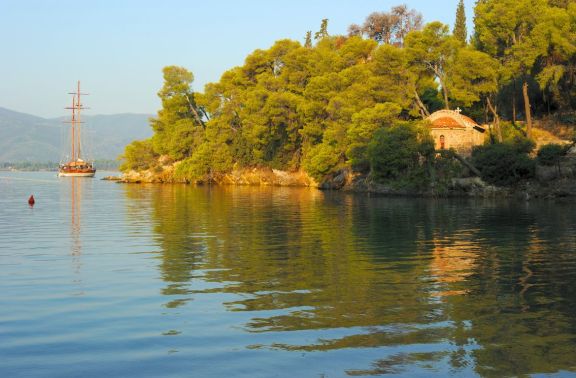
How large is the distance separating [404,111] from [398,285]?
6973 centimetres

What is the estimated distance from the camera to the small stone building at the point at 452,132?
73.0 meters

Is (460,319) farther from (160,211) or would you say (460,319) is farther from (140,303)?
(160,211)

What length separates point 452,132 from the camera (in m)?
73.2

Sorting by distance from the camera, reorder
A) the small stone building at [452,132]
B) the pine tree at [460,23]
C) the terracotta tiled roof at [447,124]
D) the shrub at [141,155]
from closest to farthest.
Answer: the terracotta tiled roof at [447,124] < the small stone building at [452,132] < the pine tree at [460,23] < the shrub at [141,155]

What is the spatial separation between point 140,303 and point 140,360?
497 cm

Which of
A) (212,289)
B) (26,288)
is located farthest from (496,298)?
(26,288)

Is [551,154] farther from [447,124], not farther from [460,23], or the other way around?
[460,23]

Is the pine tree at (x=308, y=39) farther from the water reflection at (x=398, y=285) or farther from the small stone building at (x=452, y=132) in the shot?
the water reflection at (x=398, y=285)

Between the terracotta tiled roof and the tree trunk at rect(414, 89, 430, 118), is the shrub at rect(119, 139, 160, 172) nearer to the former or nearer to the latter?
the tree trunk at rect(414, 89, 430, 118)

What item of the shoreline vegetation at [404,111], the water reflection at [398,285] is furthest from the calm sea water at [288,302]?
the shoreline vegetation at [404,111]

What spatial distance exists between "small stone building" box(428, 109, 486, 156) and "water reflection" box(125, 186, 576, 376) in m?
34.9

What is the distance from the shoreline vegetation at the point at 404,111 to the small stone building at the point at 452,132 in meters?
2.41

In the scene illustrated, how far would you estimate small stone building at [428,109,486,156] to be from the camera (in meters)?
73.0

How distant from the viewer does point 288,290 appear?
18.0 meters
